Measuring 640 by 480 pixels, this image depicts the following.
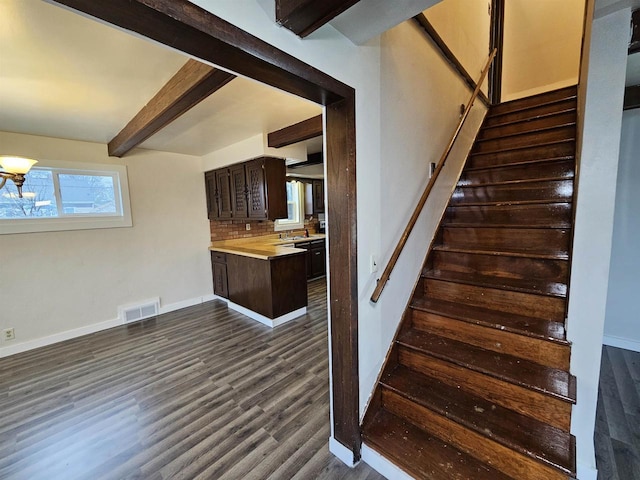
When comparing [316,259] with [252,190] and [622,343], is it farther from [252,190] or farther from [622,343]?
[622,343]

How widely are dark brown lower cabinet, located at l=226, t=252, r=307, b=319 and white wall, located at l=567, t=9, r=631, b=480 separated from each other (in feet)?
9.00

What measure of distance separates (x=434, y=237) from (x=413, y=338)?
37.0 inches

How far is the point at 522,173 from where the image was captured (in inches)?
101

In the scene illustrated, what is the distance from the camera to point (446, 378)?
5.63 ft

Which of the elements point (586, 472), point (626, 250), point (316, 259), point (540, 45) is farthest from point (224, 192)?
point (540, 45)

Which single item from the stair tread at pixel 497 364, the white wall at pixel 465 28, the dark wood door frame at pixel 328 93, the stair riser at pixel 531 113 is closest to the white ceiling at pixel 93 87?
the dark wood door frame at pixel 328 93

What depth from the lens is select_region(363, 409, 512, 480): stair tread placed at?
1.35 m

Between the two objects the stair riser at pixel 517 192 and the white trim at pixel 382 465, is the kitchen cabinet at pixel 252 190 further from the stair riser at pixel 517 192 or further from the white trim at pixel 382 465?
the white trim at pixel 382 465

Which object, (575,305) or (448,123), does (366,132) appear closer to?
(575,305)

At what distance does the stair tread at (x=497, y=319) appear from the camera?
62.0 inches

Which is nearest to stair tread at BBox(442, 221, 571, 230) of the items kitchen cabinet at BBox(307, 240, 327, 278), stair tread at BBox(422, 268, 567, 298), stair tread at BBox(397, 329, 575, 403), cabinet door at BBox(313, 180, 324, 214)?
stair tread at BBox(422, 268, 567, 298)

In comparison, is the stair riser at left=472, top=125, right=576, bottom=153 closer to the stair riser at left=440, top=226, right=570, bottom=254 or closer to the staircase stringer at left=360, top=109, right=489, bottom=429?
the staircase stringer at left=360, top=109, right=489, bottom=429

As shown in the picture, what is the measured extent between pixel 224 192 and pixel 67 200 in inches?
73.0

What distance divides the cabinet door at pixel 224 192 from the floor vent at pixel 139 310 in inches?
63.0
